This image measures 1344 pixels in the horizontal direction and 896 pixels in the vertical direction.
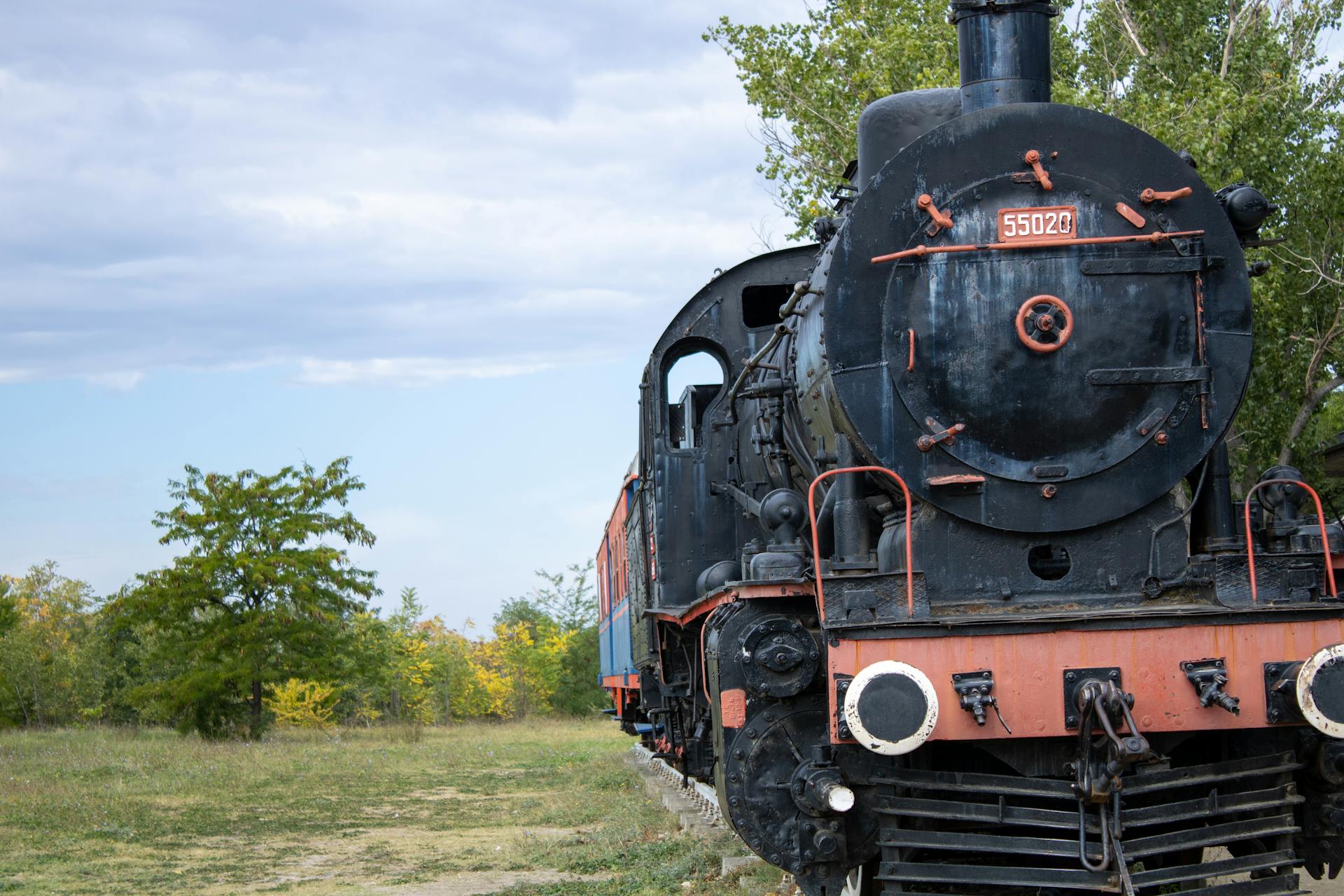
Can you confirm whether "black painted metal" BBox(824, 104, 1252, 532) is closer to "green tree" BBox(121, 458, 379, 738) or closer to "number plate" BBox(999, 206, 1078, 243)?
"number plate" BBox(999, 206, 1078, 243)

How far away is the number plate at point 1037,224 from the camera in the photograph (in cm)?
545

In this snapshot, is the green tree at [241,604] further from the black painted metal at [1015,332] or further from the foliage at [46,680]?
the black painted metal at [1015,332]

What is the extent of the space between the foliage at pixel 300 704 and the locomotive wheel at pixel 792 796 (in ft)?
79.8

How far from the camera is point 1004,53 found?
5.91 metres

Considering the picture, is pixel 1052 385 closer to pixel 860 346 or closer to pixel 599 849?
pixel 860 346

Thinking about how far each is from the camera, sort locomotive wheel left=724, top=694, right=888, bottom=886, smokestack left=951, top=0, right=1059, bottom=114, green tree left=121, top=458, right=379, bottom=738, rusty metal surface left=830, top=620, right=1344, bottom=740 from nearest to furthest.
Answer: rusty metal surface left=830, top=620, right=1344, bottom=740
locomotive wheel left=724, top=694, right=888, bottom=886
smokestack left=951, top=0, right=1059, bottom=114
green tree left=121, top=458, right=379, bottom=738

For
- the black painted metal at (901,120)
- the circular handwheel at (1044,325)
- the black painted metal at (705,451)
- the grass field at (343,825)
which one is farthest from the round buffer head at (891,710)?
the black painted metal at (705,451)

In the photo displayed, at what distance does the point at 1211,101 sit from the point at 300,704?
70.7ft

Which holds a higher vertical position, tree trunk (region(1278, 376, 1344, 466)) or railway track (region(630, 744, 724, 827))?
tree trunk (region(1278, 376, 1344, 466))

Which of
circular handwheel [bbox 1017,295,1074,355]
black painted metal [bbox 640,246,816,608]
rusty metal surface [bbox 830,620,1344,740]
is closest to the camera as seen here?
rusty metal surface [bbox 830,620,1344,740]

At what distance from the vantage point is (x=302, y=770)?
1838cm

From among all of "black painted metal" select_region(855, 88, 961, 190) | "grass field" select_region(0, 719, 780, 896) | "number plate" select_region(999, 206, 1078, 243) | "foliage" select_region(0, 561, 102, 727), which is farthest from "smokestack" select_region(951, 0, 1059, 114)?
"foliage" select_region(0, 561, 102, 727)

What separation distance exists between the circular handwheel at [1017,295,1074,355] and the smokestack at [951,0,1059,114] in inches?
39.8

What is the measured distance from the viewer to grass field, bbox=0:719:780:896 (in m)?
8.84
